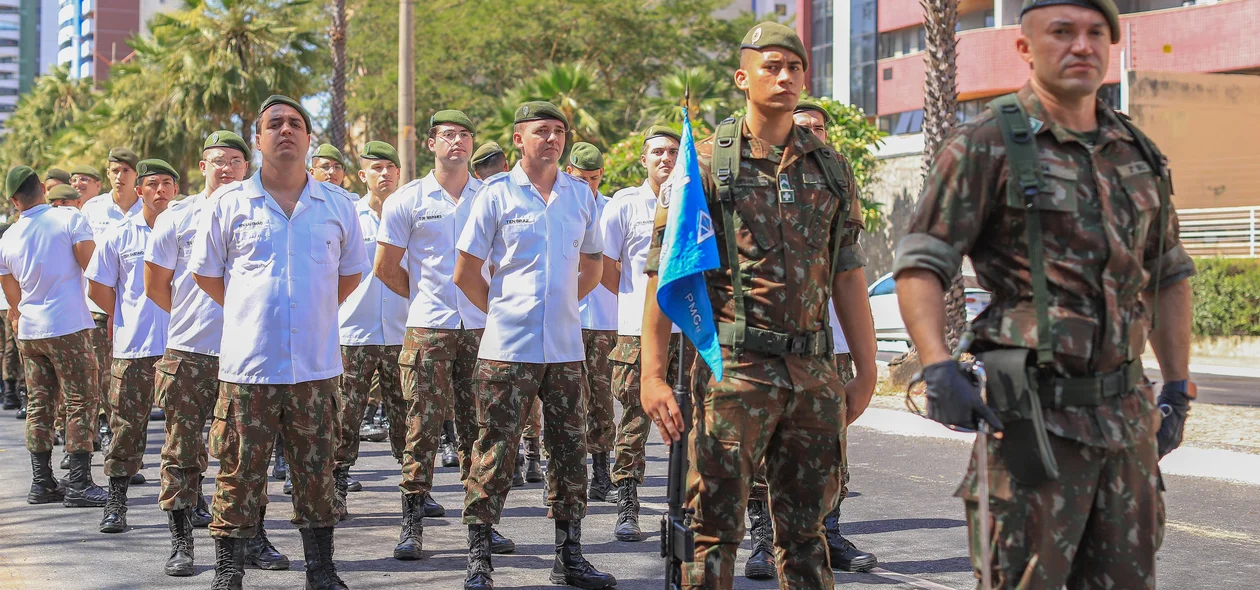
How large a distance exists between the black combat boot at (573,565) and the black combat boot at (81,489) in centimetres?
404

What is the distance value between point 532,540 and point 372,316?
2344 mm

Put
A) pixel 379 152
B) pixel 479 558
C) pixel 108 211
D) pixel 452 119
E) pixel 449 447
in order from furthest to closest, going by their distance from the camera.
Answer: pixel 108 211
pixel 449 447
pixel 379 152
pixel 452 119
pixel 479 558

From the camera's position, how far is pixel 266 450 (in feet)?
20.0

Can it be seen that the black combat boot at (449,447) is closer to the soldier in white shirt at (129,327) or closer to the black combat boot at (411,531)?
the soldier in white shirt at (129,327)

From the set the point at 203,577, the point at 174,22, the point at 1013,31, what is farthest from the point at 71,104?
the point at 203,577

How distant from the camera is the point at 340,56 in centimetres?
2494

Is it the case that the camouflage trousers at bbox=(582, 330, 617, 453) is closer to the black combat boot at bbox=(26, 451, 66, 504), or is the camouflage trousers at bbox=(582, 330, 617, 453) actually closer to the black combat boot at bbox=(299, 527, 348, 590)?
the black combat boot at bbox=(299, 527, 348, 590)

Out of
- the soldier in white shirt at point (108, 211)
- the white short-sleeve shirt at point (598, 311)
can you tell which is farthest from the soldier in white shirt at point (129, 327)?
the white short-sleeve shirt at point (598, 311)

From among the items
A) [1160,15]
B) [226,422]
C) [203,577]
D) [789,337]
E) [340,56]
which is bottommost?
[203,577]

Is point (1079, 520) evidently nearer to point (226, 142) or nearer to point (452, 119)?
point (452, 119)

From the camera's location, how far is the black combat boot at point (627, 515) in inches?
309

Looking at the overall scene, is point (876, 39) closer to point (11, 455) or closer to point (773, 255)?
point (11, 455)

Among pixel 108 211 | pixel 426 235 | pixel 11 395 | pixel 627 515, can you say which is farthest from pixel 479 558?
pixel 11 395

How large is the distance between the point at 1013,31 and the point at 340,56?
1931 cm
